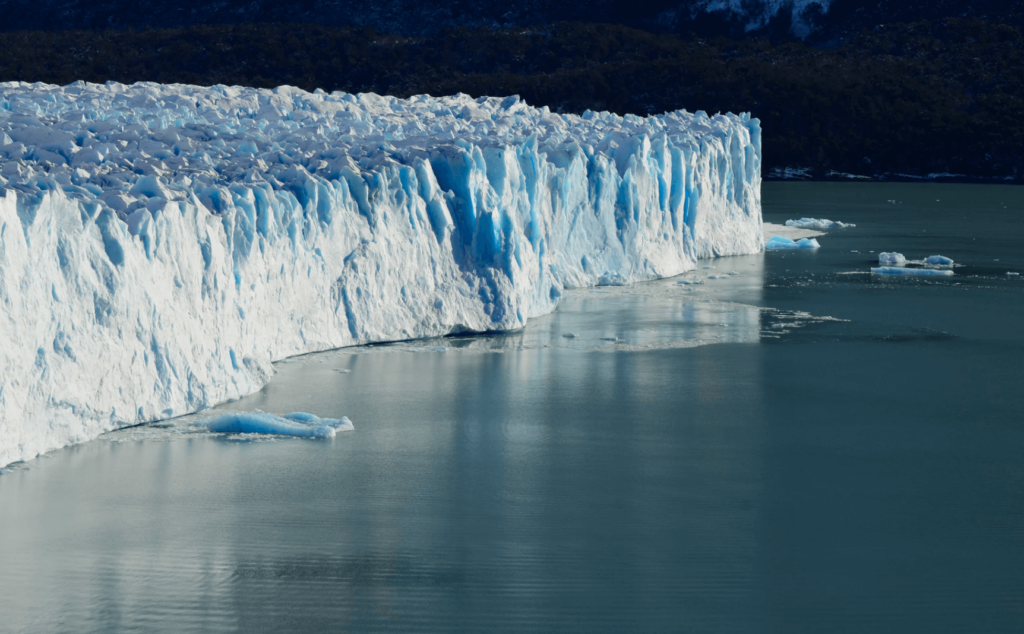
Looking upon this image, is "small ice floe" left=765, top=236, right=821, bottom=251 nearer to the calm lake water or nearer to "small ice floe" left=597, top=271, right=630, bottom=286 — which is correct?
"small ice floe" left=597, top=271, right=630, bottom=286

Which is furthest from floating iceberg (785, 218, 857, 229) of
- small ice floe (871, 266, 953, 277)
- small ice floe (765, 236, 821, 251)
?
small ice floe (871, 266, 953, 277)

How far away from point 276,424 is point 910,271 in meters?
10.8

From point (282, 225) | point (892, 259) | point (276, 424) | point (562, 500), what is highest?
point (282, 225)

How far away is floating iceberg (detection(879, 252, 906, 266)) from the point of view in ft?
55.9

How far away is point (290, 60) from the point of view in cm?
4016

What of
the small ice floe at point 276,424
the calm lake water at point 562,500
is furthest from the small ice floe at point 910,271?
the small ice floe at point 276,424

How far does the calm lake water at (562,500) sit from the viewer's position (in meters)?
5.24

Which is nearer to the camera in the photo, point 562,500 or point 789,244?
point 562,500

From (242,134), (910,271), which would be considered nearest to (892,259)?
(910,271)

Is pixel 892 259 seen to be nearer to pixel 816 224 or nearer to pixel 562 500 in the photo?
pixel 816 224

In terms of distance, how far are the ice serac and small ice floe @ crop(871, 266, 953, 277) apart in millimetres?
2084

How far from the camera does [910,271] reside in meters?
16.3

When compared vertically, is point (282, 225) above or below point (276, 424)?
above

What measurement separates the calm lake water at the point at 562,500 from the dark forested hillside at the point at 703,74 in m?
27.9
